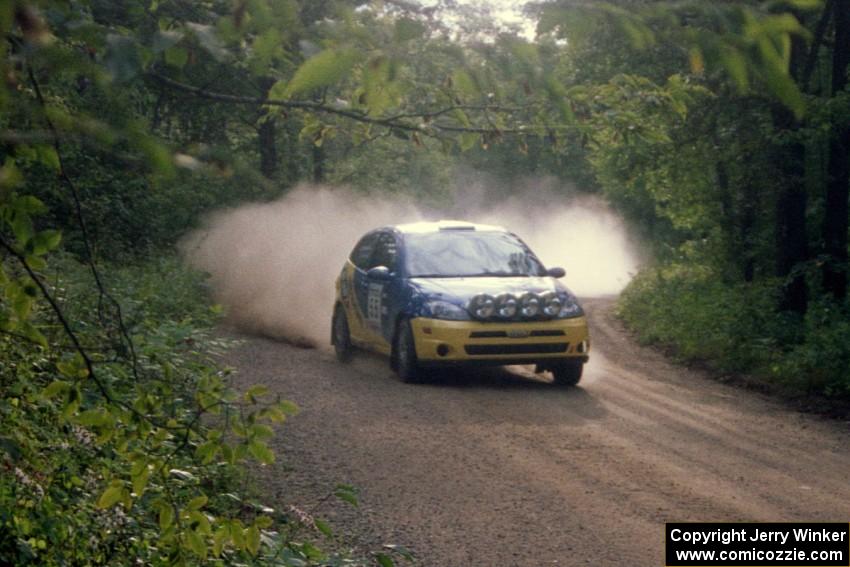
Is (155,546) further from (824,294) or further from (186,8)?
(824,294)

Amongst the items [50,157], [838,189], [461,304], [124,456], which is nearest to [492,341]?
[461,304]

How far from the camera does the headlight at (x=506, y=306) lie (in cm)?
1377

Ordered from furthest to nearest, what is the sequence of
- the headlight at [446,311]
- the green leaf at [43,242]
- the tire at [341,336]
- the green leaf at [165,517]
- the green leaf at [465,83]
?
the tire at [341,336] < the headlight at [446,311] < the green leaf at [165,517] < the green leaf at [43,242] < the green leaf at [465,83]

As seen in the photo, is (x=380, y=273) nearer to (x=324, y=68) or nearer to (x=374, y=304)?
(x=374, y=304)

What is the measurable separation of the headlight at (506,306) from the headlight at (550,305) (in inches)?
13.8

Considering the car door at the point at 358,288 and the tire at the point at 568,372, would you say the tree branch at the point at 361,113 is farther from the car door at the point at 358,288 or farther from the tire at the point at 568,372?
the car door at the point at 358,288

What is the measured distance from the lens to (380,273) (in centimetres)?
1522

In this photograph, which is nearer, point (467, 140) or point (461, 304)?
point (467, 140)

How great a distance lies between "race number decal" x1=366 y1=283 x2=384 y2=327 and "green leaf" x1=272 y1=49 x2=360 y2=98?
12.8 m

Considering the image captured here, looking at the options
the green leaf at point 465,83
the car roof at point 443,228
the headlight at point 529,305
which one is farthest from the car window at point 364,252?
the green leaf at point 465,83

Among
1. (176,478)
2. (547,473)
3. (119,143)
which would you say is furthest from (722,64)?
(547,473)

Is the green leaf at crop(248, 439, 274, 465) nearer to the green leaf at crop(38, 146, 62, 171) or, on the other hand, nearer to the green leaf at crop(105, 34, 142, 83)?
the green leaf at crop(38, 146, 62, 171)

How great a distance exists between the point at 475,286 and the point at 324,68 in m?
11.9

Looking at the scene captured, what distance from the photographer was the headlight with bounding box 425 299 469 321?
13.9 m
